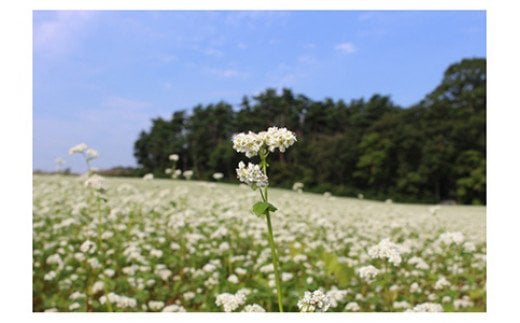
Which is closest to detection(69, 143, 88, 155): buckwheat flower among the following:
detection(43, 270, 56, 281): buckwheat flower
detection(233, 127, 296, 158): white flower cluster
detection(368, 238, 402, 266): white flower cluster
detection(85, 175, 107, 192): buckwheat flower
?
detection(85, 175, 107, 192): buckwheat flower

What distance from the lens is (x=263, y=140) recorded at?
5.97 feet

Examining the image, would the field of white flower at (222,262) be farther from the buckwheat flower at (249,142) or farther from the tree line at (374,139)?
the tree line at (374,139)

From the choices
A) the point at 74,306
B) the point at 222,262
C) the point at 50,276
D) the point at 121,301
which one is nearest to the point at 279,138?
the point at 121,301

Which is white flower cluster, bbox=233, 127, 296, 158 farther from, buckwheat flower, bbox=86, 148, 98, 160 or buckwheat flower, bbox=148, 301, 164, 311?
buckwheat flower, bbox=86, 148, 98, 160

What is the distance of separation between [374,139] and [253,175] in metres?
17.3

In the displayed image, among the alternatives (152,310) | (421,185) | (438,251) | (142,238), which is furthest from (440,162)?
(152,310)

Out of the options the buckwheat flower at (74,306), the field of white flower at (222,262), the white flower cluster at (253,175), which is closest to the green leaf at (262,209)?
the white flower cluster at (253,175)

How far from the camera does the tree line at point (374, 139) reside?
14023 millimetres

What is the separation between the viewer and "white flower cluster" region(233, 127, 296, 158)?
5.92 feet

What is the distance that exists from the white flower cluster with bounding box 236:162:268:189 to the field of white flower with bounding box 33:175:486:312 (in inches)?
33.7

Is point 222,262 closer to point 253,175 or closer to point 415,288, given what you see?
point 415,288

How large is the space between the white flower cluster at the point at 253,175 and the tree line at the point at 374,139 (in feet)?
33.8
